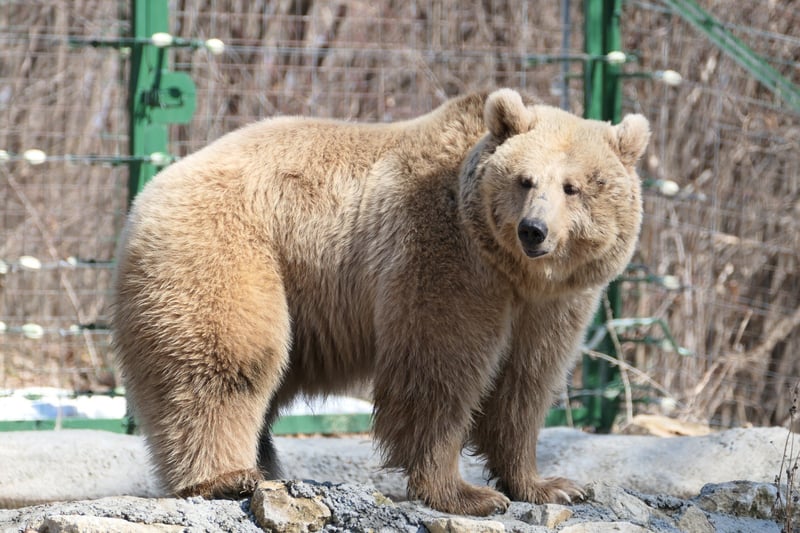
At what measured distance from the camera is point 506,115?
4.02m

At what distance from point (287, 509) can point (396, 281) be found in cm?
103

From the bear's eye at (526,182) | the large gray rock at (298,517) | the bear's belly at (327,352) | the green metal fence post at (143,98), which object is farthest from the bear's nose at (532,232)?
the green metal fence post at (143,98)

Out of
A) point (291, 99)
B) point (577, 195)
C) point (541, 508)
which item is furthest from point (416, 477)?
A: point (291, 99)

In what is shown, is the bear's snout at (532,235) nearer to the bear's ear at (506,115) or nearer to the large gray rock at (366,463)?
the bear's ear at (506,115)

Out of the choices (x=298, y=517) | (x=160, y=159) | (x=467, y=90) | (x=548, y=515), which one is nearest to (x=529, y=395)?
(x=548, y=515)

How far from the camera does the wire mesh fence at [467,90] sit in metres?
8.00

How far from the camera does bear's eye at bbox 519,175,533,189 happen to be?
3852 millimetres

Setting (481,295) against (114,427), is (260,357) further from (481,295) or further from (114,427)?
(114,427)

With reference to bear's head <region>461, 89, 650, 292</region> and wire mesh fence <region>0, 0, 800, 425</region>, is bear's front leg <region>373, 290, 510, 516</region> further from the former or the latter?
wire mesh fence <region>0, 0, 800, 425</region>

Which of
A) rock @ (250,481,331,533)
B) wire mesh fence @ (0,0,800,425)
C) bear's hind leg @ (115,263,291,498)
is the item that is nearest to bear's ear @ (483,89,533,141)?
bear's hind leg @ (115,263,291,498)

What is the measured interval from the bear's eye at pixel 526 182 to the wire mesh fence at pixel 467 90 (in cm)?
405

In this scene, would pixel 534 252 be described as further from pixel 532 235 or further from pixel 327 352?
pixel 327 352

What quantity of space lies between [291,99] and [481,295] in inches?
173

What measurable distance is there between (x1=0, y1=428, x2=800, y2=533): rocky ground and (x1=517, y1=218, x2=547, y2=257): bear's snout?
913 mm
